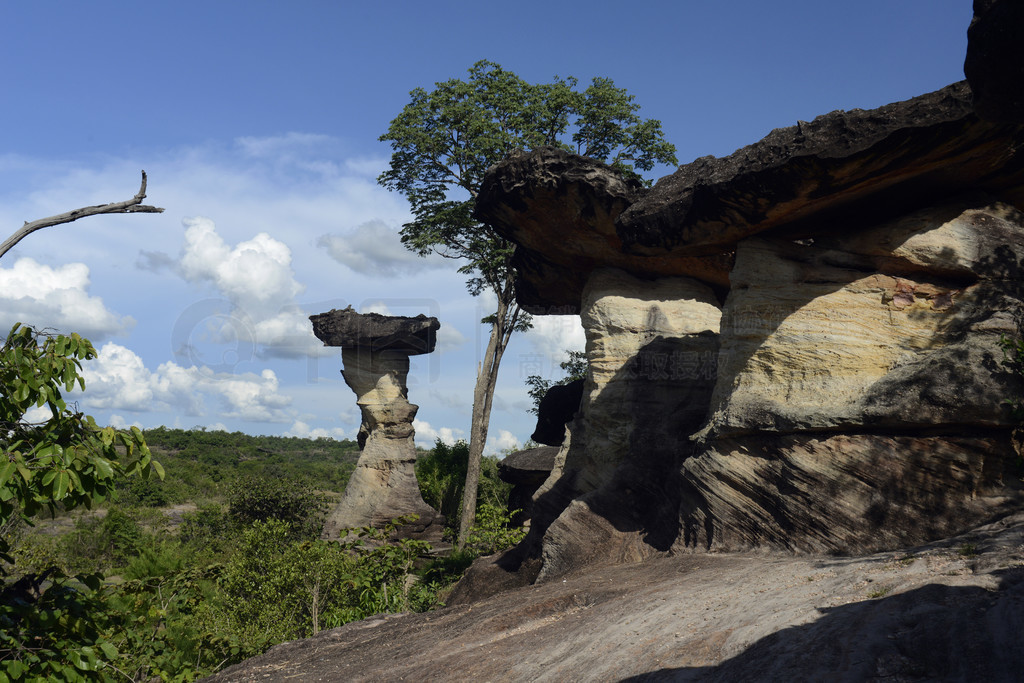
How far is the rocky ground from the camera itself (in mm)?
4488

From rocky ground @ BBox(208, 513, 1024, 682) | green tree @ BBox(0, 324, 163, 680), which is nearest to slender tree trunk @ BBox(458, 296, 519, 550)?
rocky ground @ BBox(208, 513, 1024, 682)

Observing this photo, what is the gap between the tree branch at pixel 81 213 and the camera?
4887mm

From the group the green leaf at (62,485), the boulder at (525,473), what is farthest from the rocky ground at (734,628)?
the boulder at (525,473)

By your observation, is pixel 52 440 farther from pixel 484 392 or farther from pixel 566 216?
pixel 484 392

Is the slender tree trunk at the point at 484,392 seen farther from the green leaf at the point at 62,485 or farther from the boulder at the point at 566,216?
the green leaf at the point at 62,485

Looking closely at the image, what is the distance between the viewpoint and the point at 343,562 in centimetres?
1275

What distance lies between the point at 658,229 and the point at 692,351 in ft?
8.32

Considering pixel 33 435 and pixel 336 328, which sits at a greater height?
pixel 336 328

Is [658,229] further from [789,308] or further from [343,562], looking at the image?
[343,562]

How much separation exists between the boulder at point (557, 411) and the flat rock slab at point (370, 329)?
18.0 feet

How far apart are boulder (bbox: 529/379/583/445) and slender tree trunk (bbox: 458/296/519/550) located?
240 cm

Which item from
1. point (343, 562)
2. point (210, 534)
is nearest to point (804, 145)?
point (343, 562)

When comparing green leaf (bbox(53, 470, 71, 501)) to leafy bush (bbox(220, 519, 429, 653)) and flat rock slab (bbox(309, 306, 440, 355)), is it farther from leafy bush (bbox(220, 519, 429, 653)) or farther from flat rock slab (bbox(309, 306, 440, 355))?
flat rock slab (bbox(309, 306, 440, 355))

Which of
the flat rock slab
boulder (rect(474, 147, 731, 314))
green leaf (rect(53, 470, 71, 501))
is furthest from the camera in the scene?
the flat rock slab
